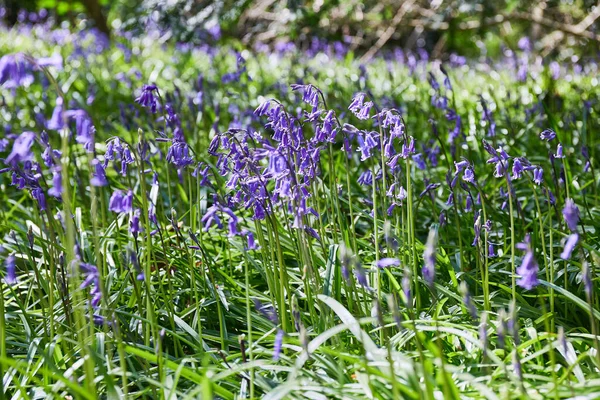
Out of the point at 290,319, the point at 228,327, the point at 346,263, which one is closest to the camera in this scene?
the point at 346,263

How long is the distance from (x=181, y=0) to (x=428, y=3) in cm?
581

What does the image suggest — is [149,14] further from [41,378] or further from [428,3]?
[428,3]

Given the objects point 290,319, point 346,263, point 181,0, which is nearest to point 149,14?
point 181,0

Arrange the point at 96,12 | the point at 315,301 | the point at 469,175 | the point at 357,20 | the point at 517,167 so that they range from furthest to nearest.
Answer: the point at 96,12 < the point at 357,20 < the point at 315,301 < the point at 469,175 < the point at 517,167

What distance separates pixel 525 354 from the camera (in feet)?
8.47

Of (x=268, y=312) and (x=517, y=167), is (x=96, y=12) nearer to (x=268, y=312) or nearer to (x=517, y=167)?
(x=517, y=167)

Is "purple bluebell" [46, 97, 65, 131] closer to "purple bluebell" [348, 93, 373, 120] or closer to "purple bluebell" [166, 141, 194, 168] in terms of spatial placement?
"purple bluebell" [166, 141, 194, 168]

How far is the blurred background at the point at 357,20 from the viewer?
6.74 meters

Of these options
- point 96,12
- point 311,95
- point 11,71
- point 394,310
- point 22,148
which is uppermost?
point 96,12

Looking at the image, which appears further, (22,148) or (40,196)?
(40,196)

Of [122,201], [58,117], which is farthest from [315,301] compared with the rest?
[58,117]

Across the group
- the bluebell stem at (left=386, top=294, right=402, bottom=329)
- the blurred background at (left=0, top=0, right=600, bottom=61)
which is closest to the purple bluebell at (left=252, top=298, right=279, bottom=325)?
the bluebell stem at (left=386, top=294, right=402, bottom=329)

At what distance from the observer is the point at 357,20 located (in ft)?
36.2

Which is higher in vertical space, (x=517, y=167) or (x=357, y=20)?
(x=357, y=20)
